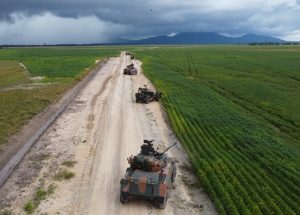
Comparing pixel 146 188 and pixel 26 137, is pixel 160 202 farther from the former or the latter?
pixel 26 137

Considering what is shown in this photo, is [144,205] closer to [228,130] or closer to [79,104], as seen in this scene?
[228,130]

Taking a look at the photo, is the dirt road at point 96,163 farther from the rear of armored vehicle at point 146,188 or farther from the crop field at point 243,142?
the crop field at point 243,142

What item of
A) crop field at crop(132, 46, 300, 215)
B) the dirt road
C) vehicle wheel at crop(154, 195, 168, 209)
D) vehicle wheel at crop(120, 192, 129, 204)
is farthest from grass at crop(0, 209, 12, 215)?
crop field at crop(132, 46, 300, 215)

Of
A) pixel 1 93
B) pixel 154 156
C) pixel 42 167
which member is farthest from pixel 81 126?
pixel 1 93

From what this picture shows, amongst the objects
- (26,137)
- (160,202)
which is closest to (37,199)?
(160,202)

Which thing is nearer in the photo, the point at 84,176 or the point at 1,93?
the point at 84,176
